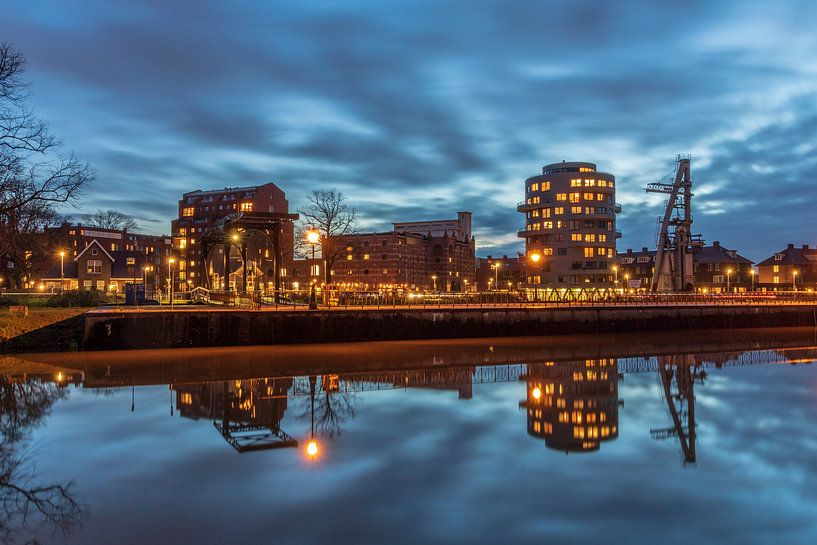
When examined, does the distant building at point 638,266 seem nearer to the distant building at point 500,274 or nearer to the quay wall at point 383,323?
the distant building at point 500,274

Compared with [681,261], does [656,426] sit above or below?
below

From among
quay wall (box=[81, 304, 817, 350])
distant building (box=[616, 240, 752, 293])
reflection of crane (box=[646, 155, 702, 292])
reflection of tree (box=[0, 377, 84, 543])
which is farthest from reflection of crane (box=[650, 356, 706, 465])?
distant building (box=[616, 240, 752, 293])

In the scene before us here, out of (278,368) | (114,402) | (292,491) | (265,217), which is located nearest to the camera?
(292,491)

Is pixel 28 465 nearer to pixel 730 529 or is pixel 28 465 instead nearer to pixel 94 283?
pixel 730 529

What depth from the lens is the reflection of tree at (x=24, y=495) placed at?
10672 mm

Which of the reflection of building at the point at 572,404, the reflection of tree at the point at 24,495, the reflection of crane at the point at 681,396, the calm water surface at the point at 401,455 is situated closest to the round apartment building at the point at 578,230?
the reflection of crane at the point at 681,396

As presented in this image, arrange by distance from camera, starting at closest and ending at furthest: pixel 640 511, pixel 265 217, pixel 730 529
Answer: pixel 730 529 < pixel 640 511 < pixel 265 217

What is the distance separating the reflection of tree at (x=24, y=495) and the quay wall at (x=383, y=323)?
676 inches

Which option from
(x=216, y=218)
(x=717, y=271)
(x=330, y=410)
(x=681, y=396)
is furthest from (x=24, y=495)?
(x=717, y=271)

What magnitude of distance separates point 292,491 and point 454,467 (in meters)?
3.86

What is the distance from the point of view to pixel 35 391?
74.3 feet

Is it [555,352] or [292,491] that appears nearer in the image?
[292,491]

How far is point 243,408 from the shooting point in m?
19.9

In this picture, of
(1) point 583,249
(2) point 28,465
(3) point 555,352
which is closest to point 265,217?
(3) point 555,352
